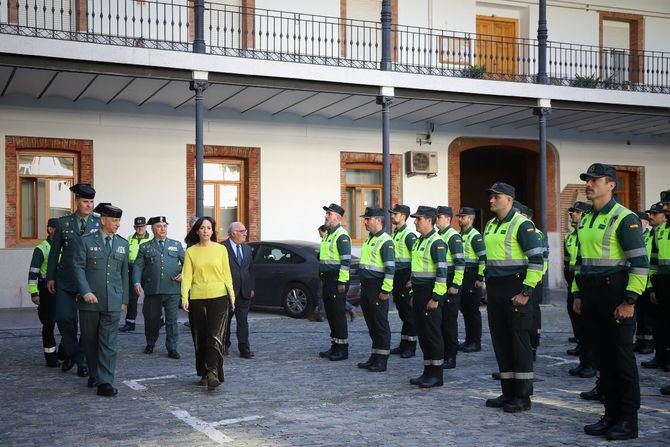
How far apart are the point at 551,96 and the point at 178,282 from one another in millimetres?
10892

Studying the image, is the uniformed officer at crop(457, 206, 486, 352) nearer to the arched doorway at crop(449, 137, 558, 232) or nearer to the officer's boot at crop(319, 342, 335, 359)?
the officer's boot at crop(319, 342, 335, 359)

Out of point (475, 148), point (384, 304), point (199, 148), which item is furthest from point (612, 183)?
point (475, 148)

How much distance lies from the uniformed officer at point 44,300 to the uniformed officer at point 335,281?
331 centimetres

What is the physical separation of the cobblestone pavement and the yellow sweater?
0.99 m

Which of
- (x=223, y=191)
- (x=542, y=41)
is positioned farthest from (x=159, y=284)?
(x=542, y=41)

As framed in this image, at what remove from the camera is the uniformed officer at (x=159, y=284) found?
10.3 m

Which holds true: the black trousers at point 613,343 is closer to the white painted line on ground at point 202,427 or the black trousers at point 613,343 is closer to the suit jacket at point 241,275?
the white painted line on ground at point 202,427

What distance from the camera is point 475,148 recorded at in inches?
866

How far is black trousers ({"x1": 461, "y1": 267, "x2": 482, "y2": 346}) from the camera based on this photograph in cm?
1077

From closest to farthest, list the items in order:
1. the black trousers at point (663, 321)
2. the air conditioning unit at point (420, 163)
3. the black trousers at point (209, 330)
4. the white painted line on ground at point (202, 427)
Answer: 1. the white painted line on ground at point (202, 427)
2. the black trousers at point (209, 330)
3. the black trousers at point (663, 321)
4. the air conditioning unit at point (420, 163)

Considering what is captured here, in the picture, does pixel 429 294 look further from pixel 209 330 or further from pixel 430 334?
pixel 209 330

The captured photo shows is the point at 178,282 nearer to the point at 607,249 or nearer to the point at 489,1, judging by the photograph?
the point at 607,249

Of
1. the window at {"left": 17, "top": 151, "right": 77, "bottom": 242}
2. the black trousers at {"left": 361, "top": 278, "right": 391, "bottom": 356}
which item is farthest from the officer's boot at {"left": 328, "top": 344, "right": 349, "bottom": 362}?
the window at {"left": 17, "top": 151, "right": 77, "bottom": 242}

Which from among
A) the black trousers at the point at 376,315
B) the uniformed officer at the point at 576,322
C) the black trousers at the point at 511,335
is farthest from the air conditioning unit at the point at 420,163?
the black trousers at the point at 511,335
